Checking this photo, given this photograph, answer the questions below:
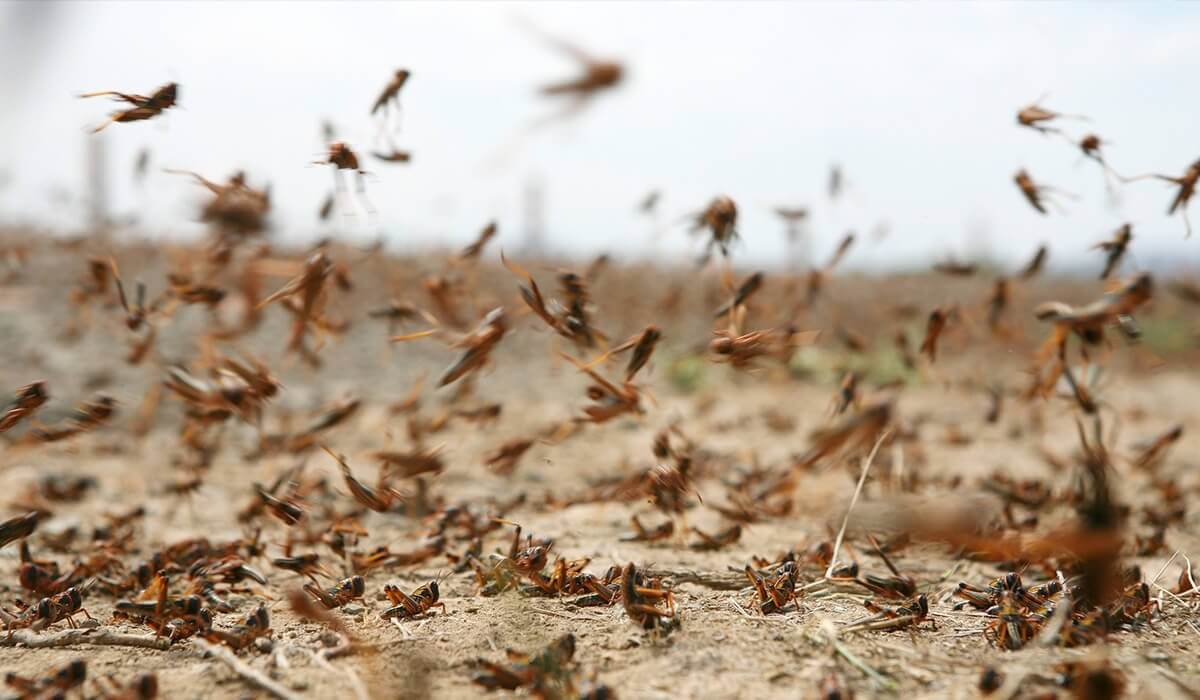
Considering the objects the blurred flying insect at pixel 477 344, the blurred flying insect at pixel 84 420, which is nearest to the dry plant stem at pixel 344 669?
the blurred flying insect at pixel 477 344

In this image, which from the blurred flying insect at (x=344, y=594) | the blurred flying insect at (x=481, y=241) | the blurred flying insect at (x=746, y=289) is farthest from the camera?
the blurred flying insect at (x=481, y=241)

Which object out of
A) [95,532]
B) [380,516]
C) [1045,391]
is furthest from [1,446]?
[1045,391]

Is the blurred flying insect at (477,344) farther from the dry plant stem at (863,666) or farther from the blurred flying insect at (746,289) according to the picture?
the dry plant stem at (863,666)

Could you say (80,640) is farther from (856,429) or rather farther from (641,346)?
(856,429)

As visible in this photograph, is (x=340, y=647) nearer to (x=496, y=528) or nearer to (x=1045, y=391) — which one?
(x=496, y=528)

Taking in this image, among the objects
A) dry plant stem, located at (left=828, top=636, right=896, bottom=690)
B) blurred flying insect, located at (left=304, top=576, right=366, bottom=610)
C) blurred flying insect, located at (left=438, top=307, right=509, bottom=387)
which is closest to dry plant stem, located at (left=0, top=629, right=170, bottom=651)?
blurred flying insect, located at (left=304, top=576, right=366, bottom=610)
